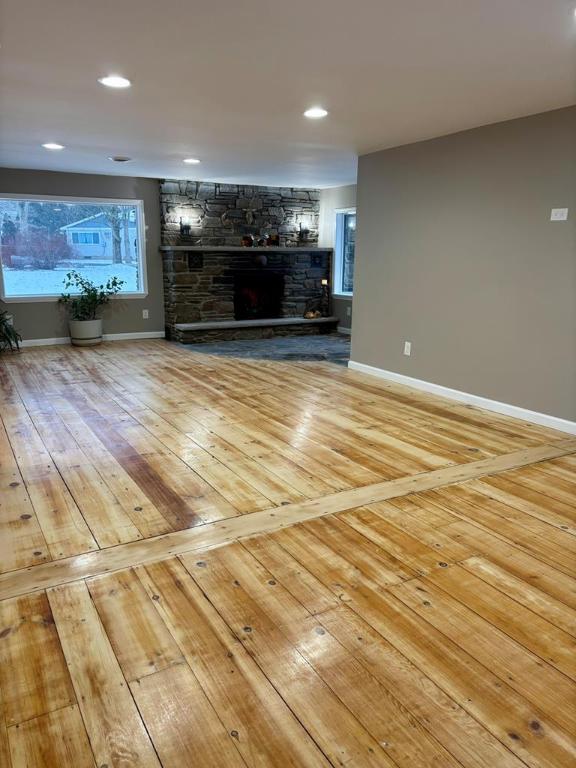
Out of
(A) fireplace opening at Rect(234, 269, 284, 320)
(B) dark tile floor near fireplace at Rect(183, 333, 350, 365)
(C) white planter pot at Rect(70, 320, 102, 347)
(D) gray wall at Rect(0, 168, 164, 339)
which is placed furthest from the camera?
(A) fireplace opening at Rect(234, 269, 284, 320)

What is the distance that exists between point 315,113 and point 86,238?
4.91 meters

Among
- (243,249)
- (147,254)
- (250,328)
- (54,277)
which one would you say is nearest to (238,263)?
(243,249)

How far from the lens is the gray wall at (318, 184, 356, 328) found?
876cm

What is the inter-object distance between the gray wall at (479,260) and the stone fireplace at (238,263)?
2.92 metres

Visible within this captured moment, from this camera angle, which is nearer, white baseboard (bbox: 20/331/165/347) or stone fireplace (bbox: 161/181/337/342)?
white baseboard (bbox: 20/331/165/347)

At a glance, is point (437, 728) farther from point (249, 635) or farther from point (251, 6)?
point (251, 6)

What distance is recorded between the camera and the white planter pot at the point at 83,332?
25.0 feet

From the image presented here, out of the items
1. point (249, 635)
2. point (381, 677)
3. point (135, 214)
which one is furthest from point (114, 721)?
point (135, 214)

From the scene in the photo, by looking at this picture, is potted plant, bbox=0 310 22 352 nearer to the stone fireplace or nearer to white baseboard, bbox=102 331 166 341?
white baseboard, bbox=102 331 166 341

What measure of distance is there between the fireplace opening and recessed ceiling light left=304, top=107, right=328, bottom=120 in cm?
462

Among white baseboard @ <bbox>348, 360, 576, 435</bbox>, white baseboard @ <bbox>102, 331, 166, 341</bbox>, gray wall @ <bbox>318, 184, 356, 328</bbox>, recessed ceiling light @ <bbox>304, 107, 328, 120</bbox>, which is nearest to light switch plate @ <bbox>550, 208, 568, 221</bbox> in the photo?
white baseboard @ <bbox>348, 360, 576, 435</bbox>

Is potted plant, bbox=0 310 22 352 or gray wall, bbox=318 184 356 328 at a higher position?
gray wall, bbox=318 184 356 328

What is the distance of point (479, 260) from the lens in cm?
464

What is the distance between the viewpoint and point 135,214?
8.10 metres
